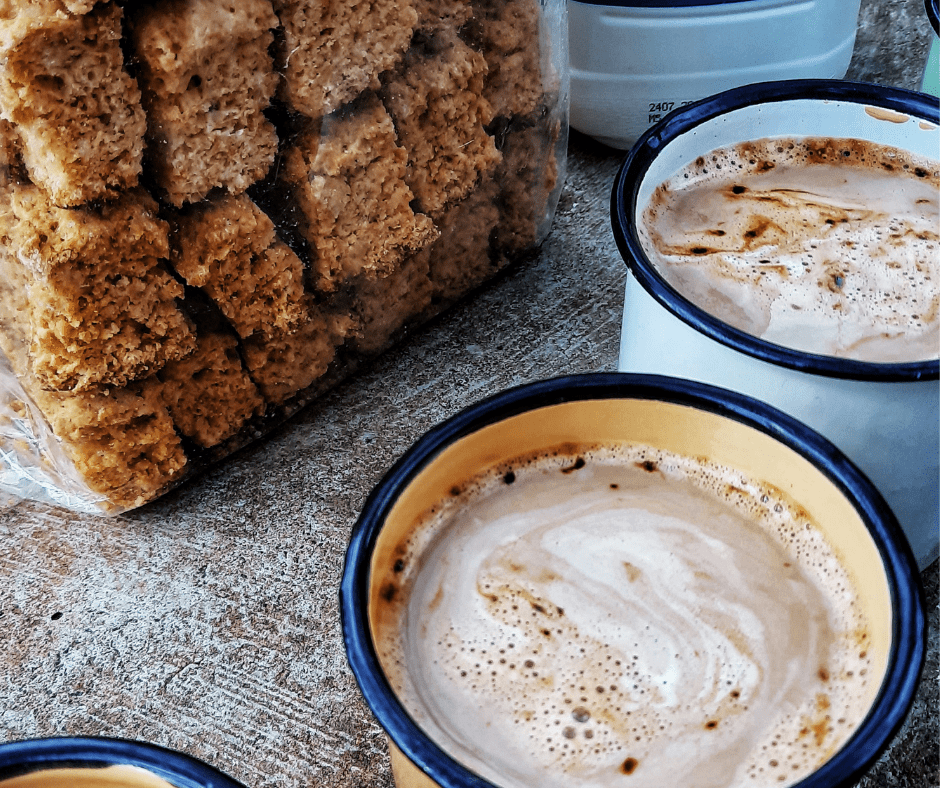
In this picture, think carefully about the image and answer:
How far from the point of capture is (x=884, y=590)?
456 millimetres

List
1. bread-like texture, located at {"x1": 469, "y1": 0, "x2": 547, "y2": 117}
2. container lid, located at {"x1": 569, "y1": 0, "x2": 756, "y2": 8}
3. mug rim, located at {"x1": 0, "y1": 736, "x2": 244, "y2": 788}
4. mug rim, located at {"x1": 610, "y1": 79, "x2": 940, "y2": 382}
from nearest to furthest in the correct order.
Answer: mug rim, located at {"x1": 0, "y1": 736, "x2": 244, "y2": 788} < mug rim, located at {"x1": 610, "y1": 79, "x2": 940, "y2": 382} < bread-like texture, located at {"x1": 469, "y1": 0, "x2": 547, "y2": 117} < container lid, located at {"x1": 569, "y1": 0, "x2": 756, "y2": 8}

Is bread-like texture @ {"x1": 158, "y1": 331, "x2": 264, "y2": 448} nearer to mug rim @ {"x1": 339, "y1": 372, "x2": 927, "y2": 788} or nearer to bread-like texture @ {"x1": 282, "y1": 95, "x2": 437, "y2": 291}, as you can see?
bread-like texture @ {"x1": 282, "y1": 95, "x2": 437, "y2": 291}

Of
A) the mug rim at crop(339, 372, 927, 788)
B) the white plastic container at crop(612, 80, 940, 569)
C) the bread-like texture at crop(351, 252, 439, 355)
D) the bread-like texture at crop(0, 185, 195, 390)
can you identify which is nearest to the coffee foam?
the white plastic container at crop(612, 80, 940, 569)

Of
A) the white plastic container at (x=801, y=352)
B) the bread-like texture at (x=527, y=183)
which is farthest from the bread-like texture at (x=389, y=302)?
the white plastic container at (x=801, y=352)

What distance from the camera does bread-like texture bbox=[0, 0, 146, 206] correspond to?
556 mm

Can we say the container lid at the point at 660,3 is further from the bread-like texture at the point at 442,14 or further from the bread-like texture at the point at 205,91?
the bread-like texture at the point at 205,91

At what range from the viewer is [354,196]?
0.75 metres

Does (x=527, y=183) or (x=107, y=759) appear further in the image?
(x=527, y=183)

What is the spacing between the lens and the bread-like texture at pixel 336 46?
0.66 m

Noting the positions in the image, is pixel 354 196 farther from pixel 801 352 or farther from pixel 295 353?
pixel 801 352

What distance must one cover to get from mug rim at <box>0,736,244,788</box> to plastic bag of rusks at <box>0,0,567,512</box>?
338 mm

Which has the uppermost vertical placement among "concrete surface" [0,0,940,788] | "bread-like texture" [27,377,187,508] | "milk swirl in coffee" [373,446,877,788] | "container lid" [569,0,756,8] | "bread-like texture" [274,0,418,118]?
"bread-like texture" [274,0,418,118]

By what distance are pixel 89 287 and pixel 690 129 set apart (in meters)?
0.43


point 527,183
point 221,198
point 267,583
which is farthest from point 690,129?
point 267,583
